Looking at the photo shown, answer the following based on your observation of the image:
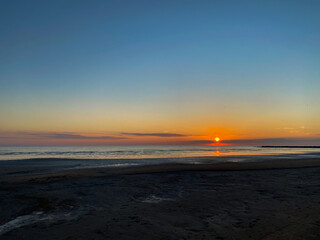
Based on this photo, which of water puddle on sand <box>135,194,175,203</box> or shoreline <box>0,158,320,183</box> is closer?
water puddle on sand <box>135,194,175,203</box>

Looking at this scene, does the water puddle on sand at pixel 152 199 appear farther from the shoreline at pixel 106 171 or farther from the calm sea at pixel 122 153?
the calm sea at pixel 122 153

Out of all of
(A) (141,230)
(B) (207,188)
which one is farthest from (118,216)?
(B) (207,188)

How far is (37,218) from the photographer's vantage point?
1009 cm

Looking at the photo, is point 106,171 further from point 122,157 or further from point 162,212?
point 122,157

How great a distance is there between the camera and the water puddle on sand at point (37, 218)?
29.8 feet

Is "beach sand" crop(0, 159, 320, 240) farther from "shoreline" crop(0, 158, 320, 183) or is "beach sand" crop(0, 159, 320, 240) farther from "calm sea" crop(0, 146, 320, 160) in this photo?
"calm sea" crop(0, 146, 320, 160)

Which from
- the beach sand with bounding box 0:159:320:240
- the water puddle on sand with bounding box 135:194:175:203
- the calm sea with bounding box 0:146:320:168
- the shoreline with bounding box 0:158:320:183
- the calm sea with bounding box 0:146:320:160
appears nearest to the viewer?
the beach sand with bounding box 0:159:320:240

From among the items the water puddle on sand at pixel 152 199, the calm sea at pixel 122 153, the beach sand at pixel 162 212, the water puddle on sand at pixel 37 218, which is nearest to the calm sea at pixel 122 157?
the calm sea at pixel 122 153

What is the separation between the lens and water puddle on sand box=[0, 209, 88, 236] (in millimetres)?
9094

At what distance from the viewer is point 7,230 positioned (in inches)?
342

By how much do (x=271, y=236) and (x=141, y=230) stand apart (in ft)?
13.2

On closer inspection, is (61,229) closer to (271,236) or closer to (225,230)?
(225,230)

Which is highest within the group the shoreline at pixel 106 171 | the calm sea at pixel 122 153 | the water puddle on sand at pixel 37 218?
the water puddle on sand at pixel 37 218

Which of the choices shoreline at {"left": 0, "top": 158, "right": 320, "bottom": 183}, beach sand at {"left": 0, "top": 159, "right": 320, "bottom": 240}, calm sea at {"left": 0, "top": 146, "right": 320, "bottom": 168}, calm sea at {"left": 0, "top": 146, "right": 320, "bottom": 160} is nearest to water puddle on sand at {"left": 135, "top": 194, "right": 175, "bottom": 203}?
beach sand at {"left": 0, "top": 159, "right": 320, "bottom": 240}
